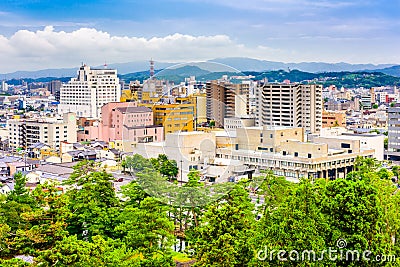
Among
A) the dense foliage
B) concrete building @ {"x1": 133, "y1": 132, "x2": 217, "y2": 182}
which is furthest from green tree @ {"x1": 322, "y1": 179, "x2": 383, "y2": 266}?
concrete building @ {"x1": 133, "y1": 132, "x2": 217, "y2": 182}

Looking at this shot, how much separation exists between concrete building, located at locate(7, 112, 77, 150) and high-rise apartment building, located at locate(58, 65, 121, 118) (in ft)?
33.3

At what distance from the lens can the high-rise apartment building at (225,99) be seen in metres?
3.99

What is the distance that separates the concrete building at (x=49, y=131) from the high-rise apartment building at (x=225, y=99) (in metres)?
16.3

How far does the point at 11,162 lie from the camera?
16125 mm

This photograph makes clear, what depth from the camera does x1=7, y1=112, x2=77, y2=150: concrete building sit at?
20.0m

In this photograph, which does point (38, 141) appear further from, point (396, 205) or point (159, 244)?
point (396, 205)

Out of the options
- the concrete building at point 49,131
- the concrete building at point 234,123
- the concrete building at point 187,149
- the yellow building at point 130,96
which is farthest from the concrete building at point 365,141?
the concrete building at point 187,149

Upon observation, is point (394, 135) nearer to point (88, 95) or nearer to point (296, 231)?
point (296, 231)

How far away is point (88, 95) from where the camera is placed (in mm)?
32250

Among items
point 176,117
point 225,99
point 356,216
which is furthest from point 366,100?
point 176,117

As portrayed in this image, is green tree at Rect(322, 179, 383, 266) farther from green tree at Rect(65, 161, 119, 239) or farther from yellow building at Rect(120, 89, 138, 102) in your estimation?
green tree at Rect(65, 161, 119, 239)

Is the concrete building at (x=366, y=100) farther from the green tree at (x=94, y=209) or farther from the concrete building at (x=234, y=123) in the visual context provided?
the concrete building at (x=234, y=123)

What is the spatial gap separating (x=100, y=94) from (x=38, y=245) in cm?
2713

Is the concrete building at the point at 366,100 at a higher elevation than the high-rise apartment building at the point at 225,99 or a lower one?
higher
